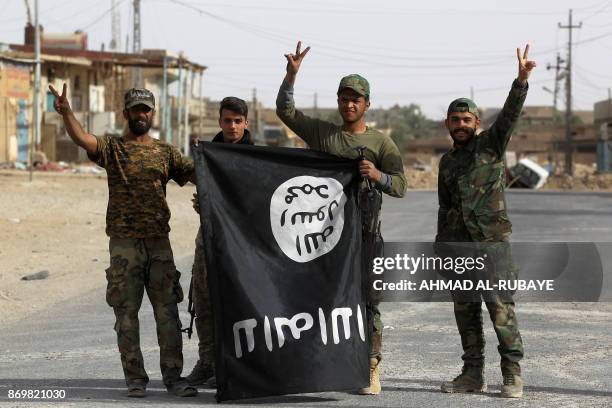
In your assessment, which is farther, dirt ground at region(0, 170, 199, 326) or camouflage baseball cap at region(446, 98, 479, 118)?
dirt ground at region(0, 170, 199, 326)

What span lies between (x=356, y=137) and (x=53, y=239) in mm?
14326

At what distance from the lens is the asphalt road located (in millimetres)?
7211

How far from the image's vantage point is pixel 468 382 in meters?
7.44

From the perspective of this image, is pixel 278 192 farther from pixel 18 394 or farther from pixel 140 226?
pixel 18 394

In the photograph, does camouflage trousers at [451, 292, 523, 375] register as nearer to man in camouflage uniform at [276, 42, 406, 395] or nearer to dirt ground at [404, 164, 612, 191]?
man in camouflage uniform at [276, 42, 406, 395]

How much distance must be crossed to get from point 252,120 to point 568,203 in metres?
53.6

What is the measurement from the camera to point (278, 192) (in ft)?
23.5

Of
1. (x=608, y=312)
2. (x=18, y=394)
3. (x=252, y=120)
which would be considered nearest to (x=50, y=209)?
(x=608, y=312)

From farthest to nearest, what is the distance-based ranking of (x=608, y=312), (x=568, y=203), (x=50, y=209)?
(x=568, y=203), (x=50, y=209), (x=608, y=312)

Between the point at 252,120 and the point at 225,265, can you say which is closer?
the point at 225,265

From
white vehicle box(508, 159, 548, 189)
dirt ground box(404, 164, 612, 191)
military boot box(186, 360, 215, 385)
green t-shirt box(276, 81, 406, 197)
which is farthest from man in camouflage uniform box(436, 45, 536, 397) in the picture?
white vehicle box(508, 159, 548, 189)

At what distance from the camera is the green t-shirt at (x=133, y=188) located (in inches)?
286

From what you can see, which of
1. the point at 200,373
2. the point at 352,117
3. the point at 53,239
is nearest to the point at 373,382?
the point at 200,373

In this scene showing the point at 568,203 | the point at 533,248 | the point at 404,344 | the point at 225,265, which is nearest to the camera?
the point at 225,265
